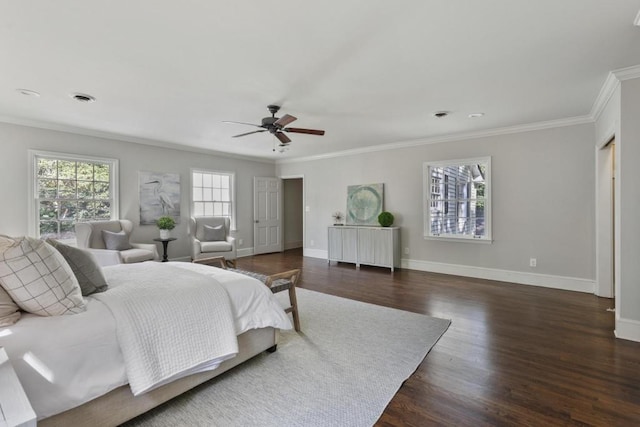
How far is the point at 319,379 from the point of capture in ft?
7.12

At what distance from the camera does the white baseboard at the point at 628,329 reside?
2.74 metres

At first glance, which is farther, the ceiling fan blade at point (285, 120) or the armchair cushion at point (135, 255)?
the armchair cushion at point (135, 255)

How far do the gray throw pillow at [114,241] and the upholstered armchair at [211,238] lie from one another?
1181mm

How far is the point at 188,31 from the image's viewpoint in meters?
2.18

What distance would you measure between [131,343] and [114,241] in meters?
3.82

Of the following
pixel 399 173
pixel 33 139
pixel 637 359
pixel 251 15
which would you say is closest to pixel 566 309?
pixel 637 359

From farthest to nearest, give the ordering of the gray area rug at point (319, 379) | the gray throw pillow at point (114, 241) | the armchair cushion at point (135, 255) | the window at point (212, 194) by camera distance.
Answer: the window at point (212, 194), the gray throw pillow at point (114, 241), the armchair cushion at point (135, 255), the gray area rug at point (319, 379)

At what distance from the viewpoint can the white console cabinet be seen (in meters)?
5.71

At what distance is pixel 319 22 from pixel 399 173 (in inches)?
168

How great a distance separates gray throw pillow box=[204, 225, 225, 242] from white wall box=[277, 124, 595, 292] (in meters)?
3.43

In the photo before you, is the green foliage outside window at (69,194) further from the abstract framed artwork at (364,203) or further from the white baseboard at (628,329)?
the white baseboard at (628,329)

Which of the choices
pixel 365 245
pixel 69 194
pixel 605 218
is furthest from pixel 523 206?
pixel 69 194

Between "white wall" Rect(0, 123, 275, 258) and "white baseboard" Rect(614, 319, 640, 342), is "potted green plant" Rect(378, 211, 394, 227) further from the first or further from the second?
"white baseboard" Rect(614, 319, 640, 342)

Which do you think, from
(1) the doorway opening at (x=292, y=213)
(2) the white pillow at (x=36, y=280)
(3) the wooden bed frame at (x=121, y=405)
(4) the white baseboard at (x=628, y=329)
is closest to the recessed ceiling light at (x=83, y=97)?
(2) the white pillow at (x=36, y=280)
